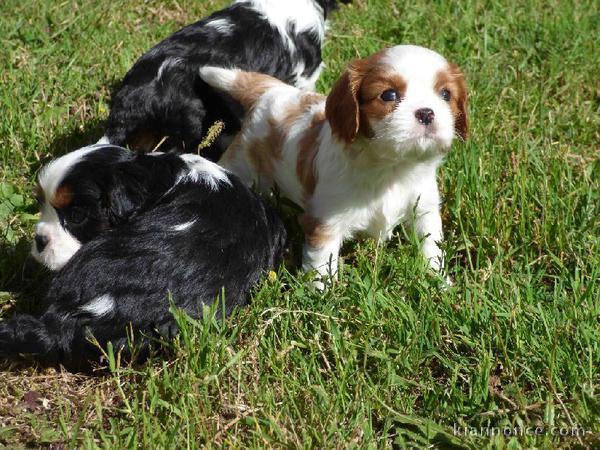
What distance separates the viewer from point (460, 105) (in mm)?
3615

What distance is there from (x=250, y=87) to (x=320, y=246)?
3.79ft

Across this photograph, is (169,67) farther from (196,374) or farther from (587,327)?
(587,327)

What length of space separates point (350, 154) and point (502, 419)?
1332 millimetres

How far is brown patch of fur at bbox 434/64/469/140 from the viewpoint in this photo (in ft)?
11.2

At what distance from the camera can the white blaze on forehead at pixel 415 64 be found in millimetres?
3361

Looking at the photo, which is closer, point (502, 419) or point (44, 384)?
point (502, 419)

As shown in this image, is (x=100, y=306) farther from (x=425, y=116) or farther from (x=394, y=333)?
(x=425, y=116)

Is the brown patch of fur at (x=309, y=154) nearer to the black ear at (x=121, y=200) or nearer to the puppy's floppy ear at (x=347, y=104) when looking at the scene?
the puppy's floppy ear at (x=347, y=104)

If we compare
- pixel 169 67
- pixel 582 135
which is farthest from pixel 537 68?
pixel 169 67

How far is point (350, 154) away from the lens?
3.65 m

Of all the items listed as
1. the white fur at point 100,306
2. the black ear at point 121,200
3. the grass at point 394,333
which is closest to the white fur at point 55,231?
the black ear at point 121,200

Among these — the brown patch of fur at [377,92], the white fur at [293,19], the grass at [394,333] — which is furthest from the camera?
the white fur at [293,19]

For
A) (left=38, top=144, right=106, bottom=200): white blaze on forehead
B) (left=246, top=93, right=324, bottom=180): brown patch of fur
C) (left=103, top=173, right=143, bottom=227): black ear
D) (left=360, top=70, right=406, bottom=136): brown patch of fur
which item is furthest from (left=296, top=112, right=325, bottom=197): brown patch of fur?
(left=38, top=144, right=106, bottom=200): white blaze on forehead

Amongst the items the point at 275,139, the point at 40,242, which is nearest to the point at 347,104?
the point at 275,139
